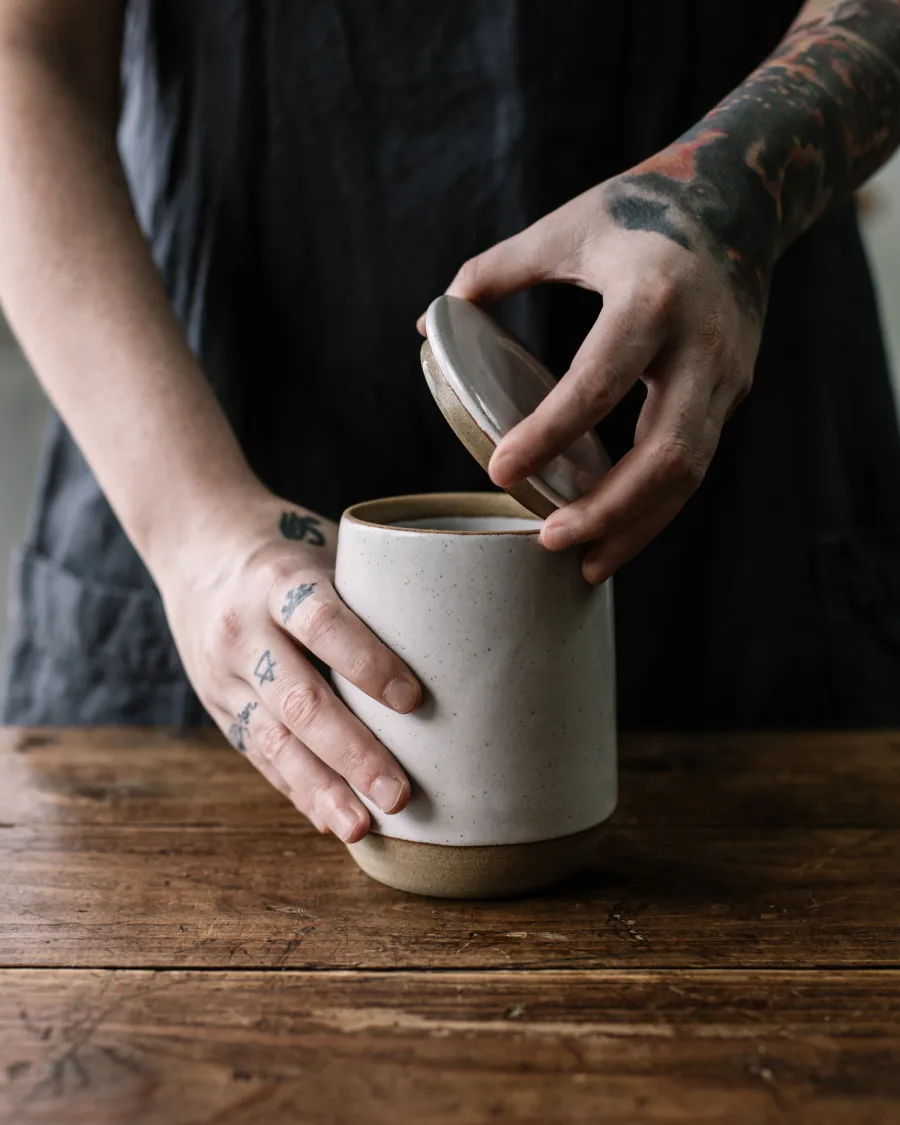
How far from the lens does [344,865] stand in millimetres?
668

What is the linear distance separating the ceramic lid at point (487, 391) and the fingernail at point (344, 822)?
19cm

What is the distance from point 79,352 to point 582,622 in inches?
16.7

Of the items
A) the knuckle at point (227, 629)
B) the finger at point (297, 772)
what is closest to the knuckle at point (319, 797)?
the finger at point (297, 772)

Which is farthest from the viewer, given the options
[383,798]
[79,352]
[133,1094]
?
Answer: [79,352]

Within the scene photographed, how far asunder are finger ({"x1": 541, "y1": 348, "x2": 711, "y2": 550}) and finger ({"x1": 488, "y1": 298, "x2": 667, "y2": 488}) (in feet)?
0.08

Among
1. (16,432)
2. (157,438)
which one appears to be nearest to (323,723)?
(157,438)

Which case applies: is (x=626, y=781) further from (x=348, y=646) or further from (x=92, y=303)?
(x=92, y=303)

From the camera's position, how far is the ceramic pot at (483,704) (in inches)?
22.7

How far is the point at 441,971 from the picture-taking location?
1.75ft

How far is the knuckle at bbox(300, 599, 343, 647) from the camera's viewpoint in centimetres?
60

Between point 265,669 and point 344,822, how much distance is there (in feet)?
0.35

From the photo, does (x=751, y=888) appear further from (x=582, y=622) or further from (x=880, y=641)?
(x=880, y=641)

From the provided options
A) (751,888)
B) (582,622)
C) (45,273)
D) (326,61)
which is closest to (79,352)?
(45,273)

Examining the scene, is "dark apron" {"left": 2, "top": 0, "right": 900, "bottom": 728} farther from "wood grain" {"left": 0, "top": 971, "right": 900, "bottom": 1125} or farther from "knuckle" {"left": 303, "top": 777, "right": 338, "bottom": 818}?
"wood grain" {"left": 0, "top": 971, "right": 900, "bottom": 1125}
